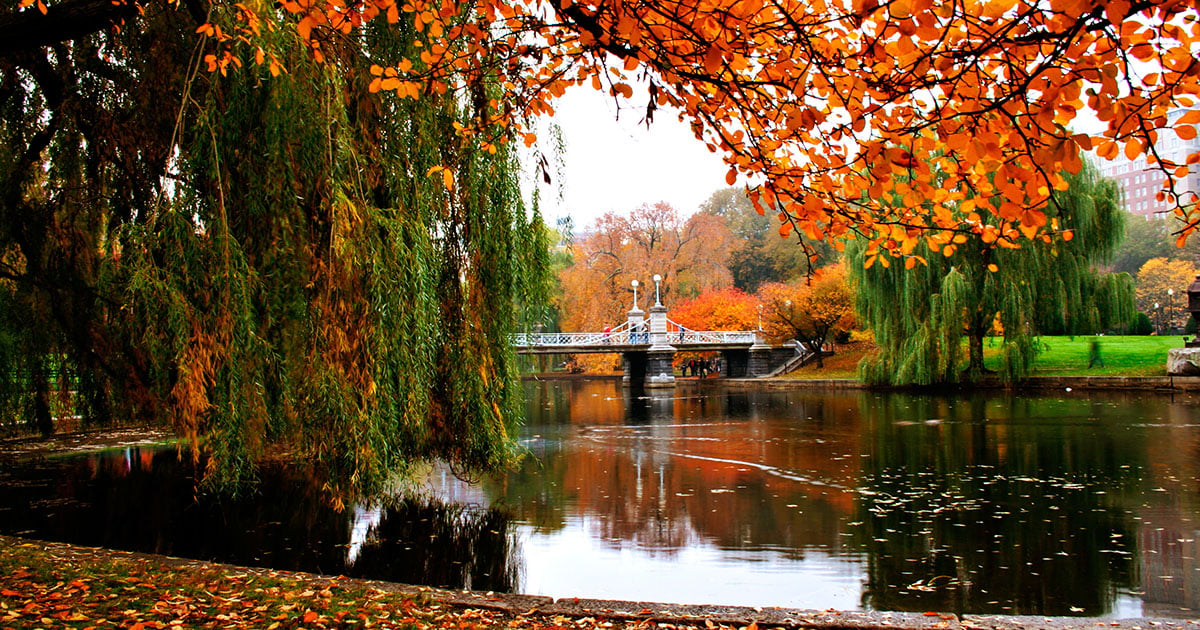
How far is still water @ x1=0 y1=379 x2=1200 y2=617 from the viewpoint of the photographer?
583cm

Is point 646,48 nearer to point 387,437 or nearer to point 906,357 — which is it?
point 387,437

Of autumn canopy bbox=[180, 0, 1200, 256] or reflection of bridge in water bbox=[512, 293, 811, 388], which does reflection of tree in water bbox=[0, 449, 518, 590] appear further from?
reflection of bridge in water bbox=[512, 293, 811, 388]

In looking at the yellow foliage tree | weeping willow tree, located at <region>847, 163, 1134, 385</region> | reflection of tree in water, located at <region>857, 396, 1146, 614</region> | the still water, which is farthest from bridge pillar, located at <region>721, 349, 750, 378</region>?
the still water

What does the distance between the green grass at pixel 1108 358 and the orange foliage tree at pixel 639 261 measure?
16014 mm

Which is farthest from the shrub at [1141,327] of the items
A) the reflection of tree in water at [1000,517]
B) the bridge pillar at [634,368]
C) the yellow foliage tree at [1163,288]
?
the reflection of tree in water at [1000,517]

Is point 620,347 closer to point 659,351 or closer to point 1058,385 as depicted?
point 659,351

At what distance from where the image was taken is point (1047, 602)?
17.4 feet

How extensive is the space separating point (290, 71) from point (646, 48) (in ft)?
11.9

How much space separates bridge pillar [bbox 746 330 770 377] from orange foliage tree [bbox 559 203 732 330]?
4.69 meters

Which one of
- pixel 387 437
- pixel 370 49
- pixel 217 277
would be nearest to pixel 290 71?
pixel 370 49

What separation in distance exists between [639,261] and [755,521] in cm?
3363

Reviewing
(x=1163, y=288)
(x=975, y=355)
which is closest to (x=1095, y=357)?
(x=975, y=355)

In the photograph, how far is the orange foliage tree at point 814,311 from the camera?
34.8 metres

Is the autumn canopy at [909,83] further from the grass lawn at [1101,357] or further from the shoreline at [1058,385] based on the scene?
the grass lawn at [1101,357]
